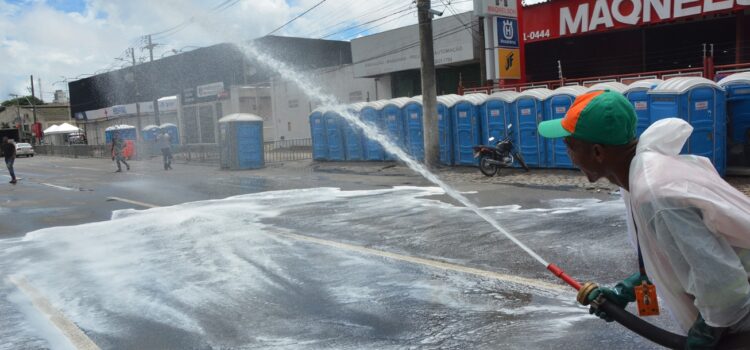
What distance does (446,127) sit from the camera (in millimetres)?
17953

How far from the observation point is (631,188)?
6.35 ft

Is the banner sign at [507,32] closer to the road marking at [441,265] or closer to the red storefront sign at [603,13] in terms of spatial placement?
the red storefront sign at [603,13]

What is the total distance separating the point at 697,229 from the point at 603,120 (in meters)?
0.49

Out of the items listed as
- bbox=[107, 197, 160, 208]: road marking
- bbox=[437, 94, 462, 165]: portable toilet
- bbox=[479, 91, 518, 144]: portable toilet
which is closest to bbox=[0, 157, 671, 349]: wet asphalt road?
bbox=[107, 197, 160, 208]: road marking

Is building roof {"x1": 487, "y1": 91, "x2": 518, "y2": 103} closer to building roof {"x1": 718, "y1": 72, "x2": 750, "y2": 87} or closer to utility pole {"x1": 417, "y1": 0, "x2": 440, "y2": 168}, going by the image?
utility pole {"x1": 417, "y1": 0, "x2": 440, "y2": 168}

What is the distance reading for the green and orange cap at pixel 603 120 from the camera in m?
2.05

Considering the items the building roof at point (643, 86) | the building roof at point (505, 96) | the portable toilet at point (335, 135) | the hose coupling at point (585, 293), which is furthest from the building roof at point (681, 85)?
the hose coupling at point (585, 293)

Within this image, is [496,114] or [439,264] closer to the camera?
[439,264]

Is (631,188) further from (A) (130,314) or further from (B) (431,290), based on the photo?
(A) (130,314)

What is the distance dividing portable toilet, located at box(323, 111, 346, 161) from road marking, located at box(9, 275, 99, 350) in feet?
50.3

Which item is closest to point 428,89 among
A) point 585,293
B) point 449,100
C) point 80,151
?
point 449,100

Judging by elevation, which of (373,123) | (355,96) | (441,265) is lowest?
(441,265)

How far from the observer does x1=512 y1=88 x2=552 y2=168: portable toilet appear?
15.4 m

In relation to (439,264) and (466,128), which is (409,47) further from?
(439,264)
